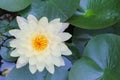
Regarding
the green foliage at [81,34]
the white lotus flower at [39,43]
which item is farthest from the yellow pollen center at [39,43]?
the green foliage at [81,34]

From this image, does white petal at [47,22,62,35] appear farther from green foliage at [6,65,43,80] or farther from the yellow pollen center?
Answer: green foliage at [6,65,43,80]

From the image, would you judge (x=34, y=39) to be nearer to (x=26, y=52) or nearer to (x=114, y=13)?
(x=26, y=52)

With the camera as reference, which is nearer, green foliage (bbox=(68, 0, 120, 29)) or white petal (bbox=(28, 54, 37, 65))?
white petal (bbox=(28, 54, 37, 65))

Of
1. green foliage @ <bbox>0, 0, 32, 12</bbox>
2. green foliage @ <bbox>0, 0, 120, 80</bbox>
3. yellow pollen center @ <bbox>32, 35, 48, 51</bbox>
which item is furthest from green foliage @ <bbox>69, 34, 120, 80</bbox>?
green foliage @ <bbox>0, 0, 32, 12</bbox>

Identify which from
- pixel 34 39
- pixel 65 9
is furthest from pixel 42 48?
pixel 65 9

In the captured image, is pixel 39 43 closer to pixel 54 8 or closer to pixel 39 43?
pixel 39 43
